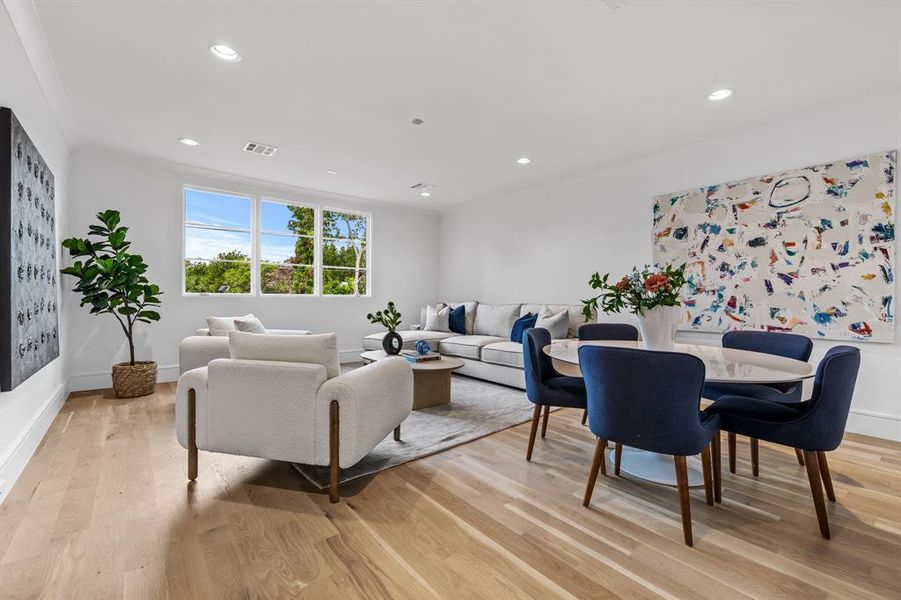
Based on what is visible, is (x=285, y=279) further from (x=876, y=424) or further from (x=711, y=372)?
(x=876, y=424)

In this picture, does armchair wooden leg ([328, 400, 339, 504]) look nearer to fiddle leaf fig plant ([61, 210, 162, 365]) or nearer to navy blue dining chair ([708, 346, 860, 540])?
navy blue dining chair ([708, 346, 860, 540])

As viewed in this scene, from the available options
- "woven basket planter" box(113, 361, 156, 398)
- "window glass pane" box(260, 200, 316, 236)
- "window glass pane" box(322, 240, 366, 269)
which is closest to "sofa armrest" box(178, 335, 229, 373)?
"woven basket planter" box(113, 361, 156, 398)

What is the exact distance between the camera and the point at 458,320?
5887 mm

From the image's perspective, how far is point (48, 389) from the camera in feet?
10.7

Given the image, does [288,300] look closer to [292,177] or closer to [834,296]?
[292,177]

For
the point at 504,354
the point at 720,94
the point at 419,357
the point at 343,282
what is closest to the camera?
the point at 720,94

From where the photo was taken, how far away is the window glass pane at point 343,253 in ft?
20.2

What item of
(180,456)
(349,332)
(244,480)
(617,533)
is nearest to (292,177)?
(349,332)

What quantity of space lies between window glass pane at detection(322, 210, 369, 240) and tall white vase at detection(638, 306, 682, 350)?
15.9ft

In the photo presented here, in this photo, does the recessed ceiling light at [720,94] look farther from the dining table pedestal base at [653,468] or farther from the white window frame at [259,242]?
the white window frame at [259,242]

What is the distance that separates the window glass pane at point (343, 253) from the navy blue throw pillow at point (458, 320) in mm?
1702

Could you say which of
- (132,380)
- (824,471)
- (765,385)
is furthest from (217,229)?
(824,471)

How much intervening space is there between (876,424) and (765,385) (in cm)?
132

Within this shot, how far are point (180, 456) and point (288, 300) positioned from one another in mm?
3234
